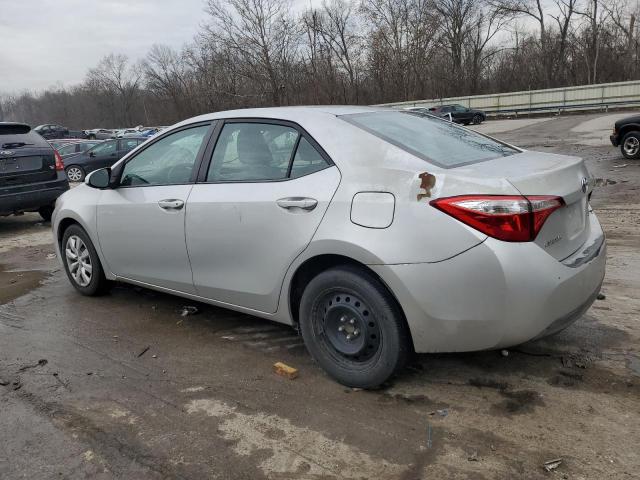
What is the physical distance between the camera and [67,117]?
100250mm

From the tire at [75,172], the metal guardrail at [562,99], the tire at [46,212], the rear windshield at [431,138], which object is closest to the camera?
the rear windshield at [431,138]

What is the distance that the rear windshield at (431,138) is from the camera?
10.3 feet

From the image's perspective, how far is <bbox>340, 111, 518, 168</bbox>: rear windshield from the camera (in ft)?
10.3

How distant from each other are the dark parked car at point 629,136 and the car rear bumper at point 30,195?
40.8ft

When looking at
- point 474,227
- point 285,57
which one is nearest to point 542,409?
point 474,227

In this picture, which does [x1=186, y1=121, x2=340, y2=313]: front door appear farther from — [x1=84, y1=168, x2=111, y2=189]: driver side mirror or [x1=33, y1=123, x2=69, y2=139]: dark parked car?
[x1=33, y1=123, x2=69, y2=139]: dark parked car

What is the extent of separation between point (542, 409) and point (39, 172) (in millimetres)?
8596

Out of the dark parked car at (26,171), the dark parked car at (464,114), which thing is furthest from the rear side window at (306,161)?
the dark parked car at (464,114)

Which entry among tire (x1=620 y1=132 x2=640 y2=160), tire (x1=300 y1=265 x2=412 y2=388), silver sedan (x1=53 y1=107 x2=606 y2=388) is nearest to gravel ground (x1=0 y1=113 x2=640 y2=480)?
tire (x1=300 y1=265 x2=412 y2=388)

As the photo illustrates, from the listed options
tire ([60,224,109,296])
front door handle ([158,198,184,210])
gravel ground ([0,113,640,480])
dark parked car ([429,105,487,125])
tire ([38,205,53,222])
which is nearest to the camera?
gravel ground ([0,113,640,480])

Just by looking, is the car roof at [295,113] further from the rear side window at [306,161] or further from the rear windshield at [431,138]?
the rear side window at [306,161]

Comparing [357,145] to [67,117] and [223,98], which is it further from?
[67,117]

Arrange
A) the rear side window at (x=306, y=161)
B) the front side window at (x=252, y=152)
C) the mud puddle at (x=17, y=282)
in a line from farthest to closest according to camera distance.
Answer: the mud puddle at (x=17, y=282) < the front side window at (x=252, y=152) < the rear side window at (x=306, y=161)

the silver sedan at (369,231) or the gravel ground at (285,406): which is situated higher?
the silver sedan at (369,231)
